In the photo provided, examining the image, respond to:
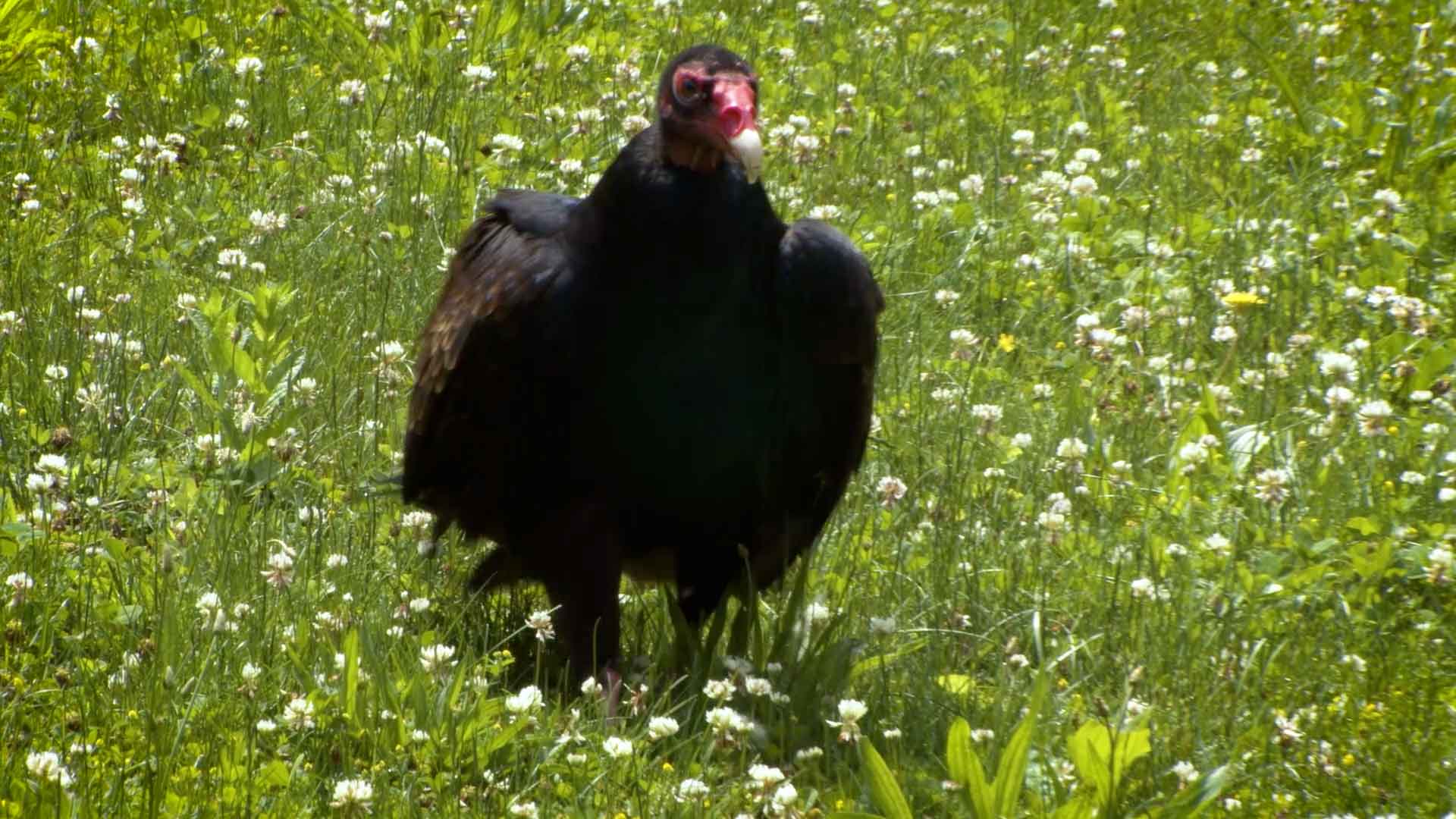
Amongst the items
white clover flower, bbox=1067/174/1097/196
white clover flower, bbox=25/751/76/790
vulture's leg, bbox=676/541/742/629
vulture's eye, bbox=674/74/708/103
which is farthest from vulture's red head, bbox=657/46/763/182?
white clover flower, bbox=1067/174/1097/196

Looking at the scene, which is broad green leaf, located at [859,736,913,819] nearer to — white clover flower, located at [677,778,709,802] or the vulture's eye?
white clover flower, located at [677,778,709,802]

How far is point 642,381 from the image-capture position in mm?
3904

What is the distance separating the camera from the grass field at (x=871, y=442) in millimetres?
3252

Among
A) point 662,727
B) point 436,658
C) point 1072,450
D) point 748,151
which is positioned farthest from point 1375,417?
point 436,658

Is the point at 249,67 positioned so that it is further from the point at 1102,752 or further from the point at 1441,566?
the point at 1102,752

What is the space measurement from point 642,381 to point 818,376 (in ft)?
1.30

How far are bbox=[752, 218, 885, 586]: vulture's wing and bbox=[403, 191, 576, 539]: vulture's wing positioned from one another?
1.61ft

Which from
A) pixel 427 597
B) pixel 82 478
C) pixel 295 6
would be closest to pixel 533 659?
pixel 427 597

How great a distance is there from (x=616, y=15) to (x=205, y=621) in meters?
5.17

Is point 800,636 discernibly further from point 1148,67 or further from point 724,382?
point 1148,67

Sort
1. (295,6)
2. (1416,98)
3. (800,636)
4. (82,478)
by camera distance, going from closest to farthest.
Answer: (800,636)
(82,478)
(1416,98)
(295,6)

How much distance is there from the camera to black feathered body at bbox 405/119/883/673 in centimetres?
390

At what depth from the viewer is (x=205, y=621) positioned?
3346 millimetres

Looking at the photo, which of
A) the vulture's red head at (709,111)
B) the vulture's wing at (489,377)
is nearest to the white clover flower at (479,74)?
the vulture's wing at (489,377)
